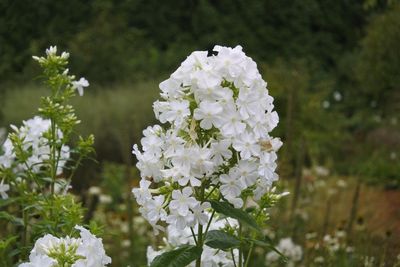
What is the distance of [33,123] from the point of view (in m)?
3.16

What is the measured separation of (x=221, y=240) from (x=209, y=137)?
341mm

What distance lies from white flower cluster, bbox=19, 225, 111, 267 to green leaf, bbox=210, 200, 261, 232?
35 centimetres

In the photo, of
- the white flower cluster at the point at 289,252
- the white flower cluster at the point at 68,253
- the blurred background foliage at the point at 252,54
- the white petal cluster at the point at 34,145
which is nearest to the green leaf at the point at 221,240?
the white flower cluster at the point at 68,253

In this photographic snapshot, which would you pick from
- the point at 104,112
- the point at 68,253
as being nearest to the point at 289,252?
the point at 68,253

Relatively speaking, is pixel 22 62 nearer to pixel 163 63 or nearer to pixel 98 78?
pixel 98 78

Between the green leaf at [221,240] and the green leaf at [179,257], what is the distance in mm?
58

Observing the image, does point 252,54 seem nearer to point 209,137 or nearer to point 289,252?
point 289,252

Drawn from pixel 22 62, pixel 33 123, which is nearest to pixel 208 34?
pixel 22 62

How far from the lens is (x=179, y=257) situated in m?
2.25

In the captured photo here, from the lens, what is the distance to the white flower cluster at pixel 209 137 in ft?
6.95

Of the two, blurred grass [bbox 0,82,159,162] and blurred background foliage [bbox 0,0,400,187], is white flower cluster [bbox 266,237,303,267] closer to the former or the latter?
blurred background foliage [bbox 0,0,400,187]

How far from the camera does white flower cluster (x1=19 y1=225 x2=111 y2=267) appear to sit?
2.13 metres

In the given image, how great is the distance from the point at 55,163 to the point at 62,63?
39 centimetres

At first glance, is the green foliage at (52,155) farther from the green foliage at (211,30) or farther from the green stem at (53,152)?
the green foliage at (211,30)
